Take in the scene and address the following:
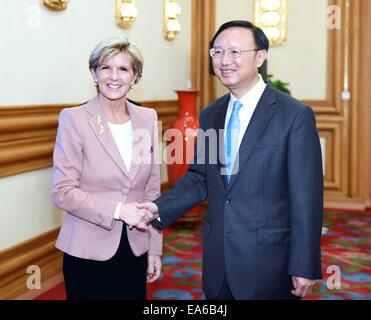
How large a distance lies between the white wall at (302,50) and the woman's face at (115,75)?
5.22 meters

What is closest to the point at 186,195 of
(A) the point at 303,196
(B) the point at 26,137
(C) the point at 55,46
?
(A) the point at 303,196

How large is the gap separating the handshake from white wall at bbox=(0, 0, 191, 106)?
5.16 ft

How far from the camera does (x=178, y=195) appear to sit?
2.26 metres

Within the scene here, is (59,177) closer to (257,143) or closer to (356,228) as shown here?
(257,143)

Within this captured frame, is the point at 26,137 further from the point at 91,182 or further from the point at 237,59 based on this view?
the point at 237,59

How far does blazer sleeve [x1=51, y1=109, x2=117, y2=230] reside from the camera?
2062 mm

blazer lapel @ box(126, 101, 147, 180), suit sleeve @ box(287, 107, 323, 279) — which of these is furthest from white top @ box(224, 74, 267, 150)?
blazer lapel @ box(126, 101, 147, 180)

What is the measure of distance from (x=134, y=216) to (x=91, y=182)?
0.69 ft

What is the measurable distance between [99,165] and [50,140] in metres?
1.86

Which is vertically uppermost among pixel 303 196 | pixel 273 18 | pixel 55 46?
Result: pixel 273 18

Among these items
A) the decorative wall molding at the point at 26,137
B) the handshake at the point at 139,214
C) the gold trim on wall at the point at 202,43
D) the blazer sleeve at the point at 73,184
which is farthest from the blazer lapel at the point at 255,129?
the gold trim on wall at the point at 202,43

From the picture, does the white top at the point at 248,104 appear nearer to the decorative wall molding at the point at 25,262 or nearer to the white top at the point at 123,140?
the white top at the point at 123,140

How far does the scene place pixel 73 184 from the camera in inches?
82.0

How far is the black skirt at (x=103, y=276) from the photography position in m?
2.15
